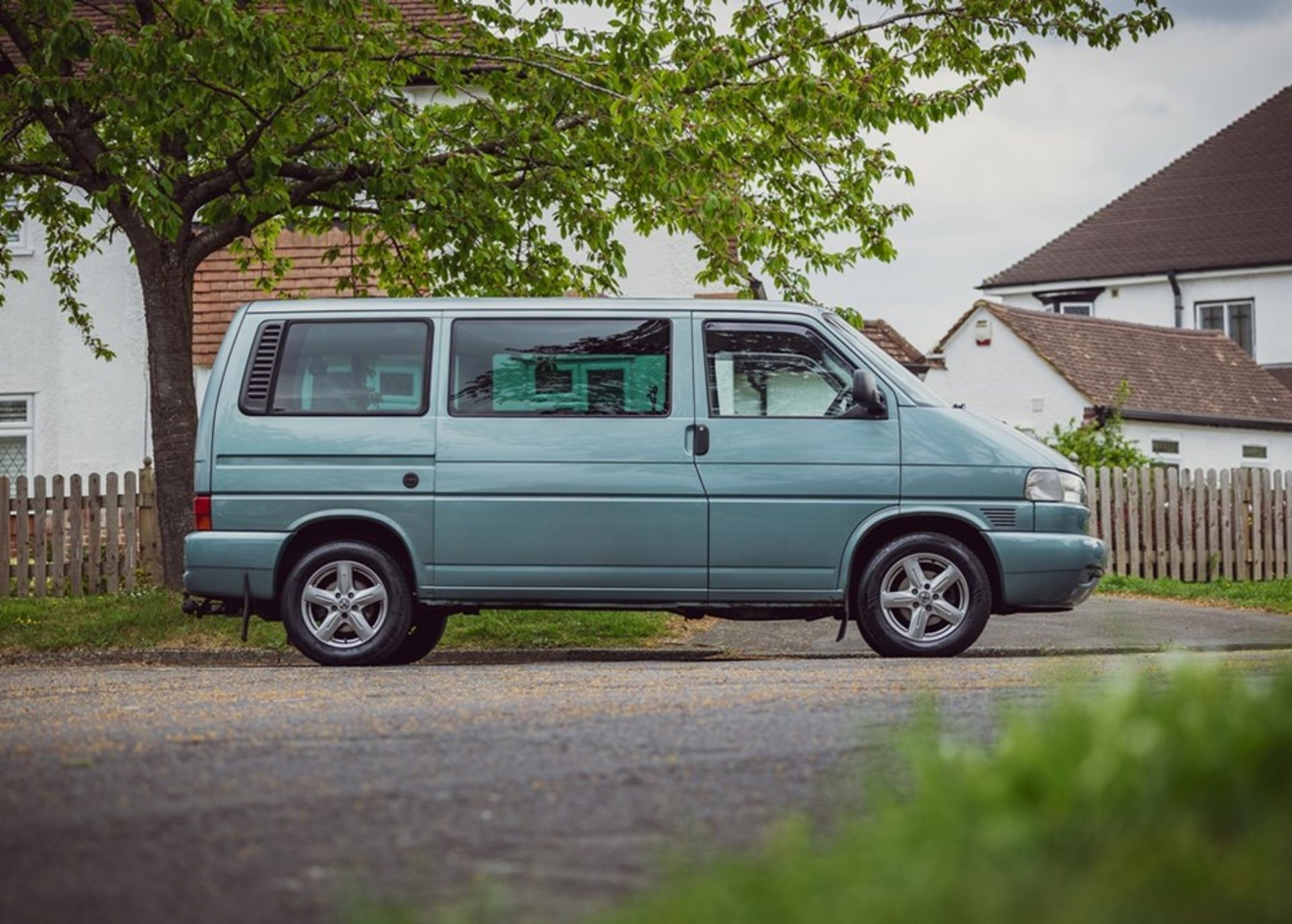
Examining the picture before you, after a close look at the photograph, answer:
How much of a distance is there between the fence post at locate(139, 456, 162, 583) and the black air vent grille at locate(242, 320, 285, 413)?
7.38m

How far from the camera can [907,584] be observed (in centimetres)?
1063

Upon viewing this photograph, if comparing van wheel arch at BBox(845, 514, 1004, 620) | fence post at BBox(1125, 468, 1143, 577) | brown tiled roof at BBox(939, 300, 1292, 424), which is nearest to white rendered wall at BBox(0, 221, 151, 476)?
fence post at BBox(1125, 468, 1143, 577)

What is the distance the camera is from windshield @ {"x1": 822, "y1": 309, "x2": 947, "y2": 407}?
10.8 metres

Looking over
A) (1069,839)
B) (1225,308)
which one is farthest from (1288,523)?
(1225,308)

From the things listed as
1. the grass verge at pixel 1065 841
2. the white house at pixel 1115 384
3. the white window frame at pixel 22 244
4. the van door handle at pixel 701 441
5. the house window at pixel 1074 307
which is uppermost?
the house window at pixel 1074 307

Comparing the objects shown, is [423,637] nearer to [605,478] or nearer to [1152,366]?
[605,478]

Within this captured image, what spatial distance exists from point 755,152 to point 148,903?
12.6m

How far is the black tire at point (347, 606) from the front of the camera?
10883mm

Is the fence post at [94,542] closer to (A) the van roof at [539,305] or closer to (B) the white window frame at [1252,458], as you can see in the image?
(A) the van roof at [539,305]

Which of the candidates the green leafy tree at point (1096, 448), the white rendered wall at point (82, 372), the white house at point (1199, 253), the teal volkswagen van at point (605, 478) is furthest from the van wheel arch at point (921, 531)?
the white house at point (1199, 253)

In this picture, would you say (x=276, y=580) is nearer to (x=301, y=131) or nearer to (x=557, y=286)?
(x=301, y=131)

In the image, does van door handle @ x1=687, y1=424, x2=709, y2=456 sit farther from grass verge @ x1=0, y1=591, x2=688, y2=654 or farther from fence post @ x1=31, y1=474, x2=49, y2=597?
fence post @ x1=31, y1=474, x2=49, y2=597

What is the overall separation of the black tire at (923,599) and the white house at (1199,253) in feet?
114

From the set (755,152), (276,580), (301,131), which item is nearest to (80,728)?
(276,580)
